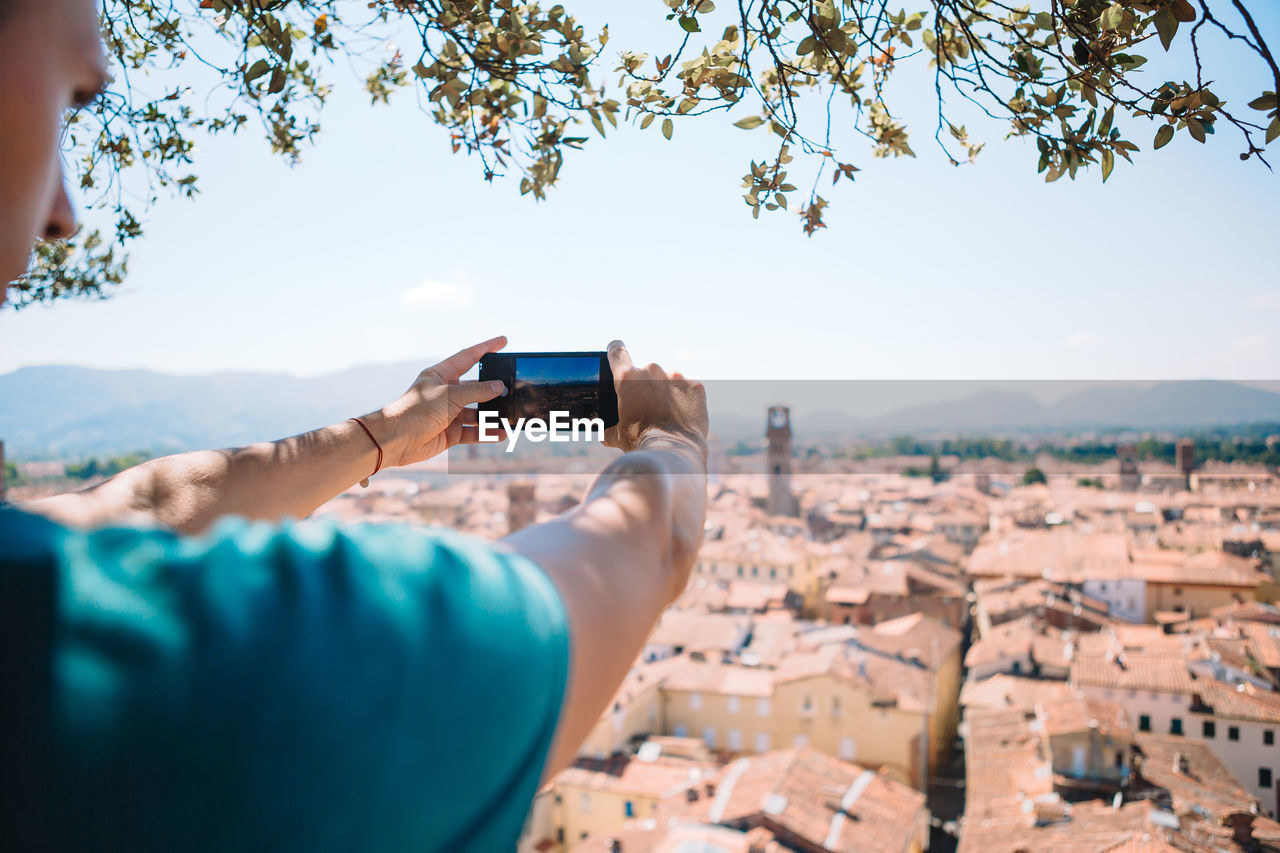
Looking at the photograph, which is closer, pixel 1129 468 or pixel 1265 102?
pixel 1265 102

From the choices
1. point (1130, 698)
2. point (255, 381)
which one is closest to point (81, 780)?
point (1130, 698)

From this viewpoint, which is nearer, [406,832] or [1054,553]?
[406,832]

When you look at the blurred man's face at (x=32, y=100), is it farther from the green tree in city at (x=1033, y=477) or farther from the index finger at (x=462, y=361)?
the green tree in city at (x=1033, y=477)

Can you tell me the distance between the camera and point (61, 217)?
485 millimetres

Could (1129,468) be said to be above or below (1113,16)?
below

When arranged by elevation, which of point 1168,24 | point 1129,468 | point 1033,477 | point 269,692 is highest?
point 1168,24

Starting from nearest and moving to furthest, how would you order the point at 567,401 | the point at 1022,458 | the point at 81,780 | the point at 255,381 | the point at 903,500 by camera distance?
the point at 81,780 → the point at 567,401 → the point at 903,500 → the point at 1022,458 → the point at 255,381

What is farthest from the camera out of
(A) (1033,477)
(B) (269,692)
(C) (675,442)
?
(A) (1033,477)

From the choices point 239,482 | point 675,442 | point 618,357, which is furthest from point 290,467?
point 675,442

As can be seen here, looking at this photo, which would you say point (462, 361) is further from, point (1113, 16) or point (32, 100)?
point (1113, 16)

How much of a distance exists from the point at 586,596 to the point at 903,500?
1980 inches

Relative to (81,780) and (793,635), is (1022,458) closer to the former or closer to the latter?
(793,635)

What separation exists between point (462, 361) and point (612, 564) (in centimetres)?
102

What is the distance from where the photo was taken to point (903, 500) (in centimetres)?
4816
